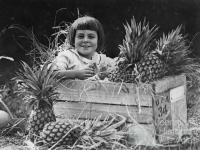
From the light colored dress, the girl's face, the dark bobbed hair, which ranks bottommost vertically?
the light colored dress

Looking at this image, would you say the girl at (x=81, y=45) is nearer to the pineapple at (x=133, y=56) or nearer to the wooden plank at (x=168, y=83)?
the pineapple at (x=133, y=56)

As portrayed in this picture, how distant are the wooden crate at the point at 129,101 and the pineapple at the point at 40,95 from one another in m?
0.17

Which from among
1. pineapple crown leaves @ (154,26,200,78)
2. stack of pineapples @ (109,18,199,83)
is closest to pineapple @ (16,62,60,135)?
stack of pineapples @ (109,18,199,83)

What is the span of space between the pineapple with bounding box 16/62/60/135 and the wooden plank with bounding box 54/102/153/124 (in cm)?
19

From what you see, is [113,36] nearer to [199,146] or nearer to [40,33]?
[40,33]

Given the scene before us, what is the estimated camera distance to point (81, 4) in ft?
18.0

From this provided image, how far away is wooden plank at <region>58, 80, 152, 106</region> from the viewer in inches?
115

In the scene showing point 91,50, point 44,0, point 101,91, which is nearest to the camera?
point 101,91

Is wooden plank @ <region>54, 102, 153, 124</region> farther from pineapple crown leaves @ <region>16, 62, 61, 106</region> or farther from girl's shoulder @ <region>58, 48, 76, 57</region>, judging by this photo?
girl's shoulder @ <region>58, 48, 76, 57</region>

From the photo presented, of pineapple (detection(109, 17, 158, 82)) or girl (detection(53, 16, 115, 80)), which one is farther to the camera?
girl (detection(53, 16, 115, 80))

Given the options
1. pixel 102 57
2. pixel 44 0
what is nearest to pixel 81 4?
pixel 44 0

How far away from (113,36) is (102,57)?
58.9 inches

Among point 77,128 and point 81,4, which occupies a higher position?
point 81,4

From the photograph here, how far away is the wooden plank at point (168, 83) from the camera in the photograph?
2939mm
